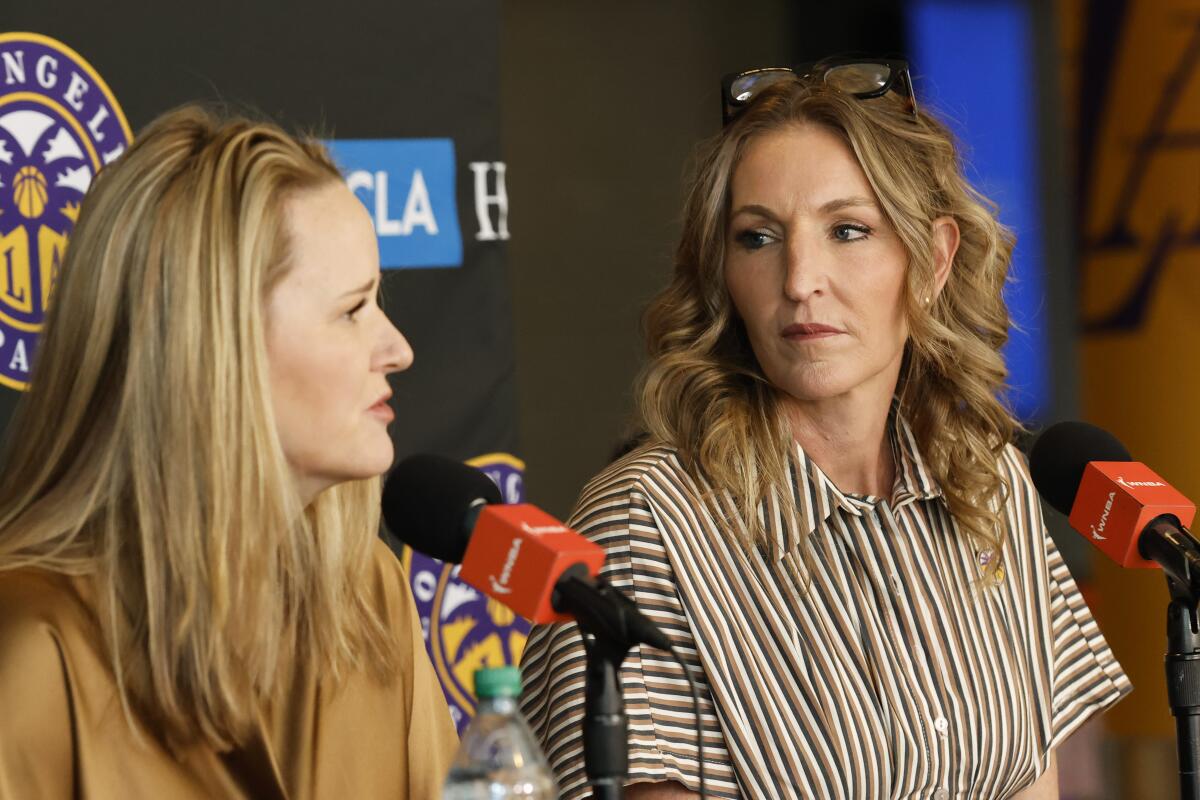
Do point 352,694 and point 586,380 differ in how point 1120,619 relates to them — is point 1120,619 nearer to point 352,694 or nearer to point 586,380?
point 586,380

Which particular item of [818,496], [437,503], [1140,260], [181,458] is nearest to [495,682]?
[437,503]

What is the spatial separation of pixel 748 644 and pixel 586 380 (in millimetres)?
2799

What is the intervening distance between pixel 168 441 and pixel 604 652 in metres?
0.46

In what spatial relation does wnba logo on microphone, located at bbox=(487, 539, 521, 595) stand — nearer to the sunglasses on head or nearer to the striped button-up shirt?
the striped button-up shirt

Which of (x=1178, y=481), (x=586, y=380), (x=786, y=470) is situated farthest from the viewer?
(x=586, y=380)

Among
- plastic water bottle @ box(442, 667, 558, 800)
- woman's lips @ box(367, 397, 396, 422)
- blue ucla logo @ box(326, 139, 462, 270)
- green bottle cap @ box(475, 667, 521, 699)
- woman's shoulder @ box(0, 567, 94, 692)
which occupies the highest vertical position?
blue ucla logo @ box(326, 139, 462, 270)

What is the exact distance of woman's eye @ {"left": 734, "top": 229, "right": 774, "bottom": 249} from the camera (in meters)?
1.97

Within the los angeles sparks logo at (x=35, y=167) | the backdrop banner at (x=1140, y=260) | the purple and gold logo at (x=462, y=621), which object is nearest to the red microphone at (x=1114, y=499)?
the purple and gold logo at (x=462, y=621)

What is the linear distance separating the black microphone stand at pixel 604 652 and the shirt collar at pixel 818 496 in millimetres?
713

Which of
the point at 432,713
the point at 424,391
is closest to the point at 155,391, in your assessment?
the point at 432,713

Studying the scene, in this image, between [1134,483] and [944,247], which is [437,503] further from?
[944,247]

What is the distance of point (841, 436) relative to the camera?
2.00m

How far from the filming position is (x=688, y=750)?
175 cm

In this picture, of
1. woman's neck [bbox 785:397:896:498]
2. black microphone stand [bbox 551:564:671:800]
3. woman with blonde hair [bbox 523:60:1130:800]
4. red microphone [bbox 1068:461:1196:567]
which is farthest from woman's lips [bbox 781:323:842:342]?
black microphone stand [bbox 551:564:671:800]
